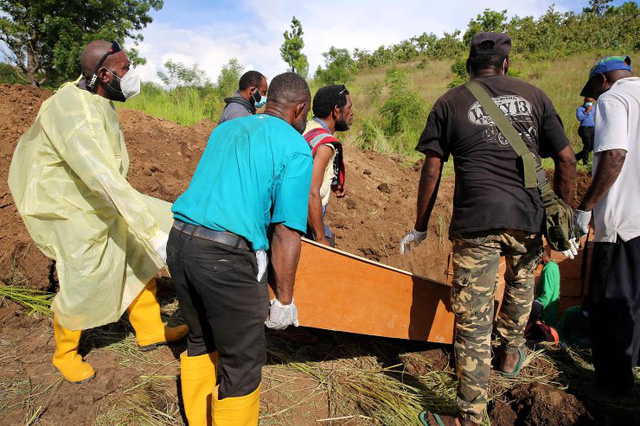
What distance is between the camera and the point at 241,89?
4.25 m

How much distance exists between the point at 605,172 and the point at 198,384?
2571 millimetres

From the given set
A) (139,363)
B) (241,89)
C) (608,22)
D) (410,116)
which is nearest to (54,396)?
(139,363)

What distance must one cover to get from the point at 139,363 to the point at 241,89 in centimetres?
268

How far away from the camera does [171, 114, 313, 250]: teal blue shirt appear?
5.95ft

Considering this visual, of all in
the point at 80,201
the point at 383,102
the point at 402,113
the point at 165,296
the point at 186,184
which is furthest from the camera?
the point at 383,102

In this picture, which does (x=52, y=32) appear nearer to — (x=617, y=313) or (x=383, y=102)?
(x=383, y=102)

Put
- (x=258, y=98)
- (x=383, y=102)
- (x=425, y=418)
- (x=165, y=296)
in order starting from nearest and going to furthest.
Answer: (x=425, y=418)
(x=165, y=296)
(x=258, y=98)
(x=383, y=102)

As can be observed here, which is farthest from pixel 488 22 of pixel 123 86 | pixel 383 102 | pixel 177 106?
pixel 123 86

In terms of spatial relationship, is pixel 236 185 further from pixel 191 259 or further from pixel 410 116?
pixel 410 116

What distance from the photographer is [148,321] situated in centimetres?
307

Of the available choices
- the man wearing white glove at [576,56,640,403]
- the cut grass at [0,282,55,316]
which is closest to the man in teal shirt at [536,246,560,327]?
the man wearing white glove at [576,56,640,403]

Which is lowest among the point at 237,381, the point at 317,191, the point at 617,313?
the point at 237,381

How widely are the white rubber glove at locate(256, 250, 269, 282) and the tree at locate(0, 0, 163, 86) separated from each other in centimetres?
1717

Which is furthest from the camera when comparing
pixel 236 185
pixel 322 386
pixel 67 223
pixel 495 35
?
pixel 322 386
